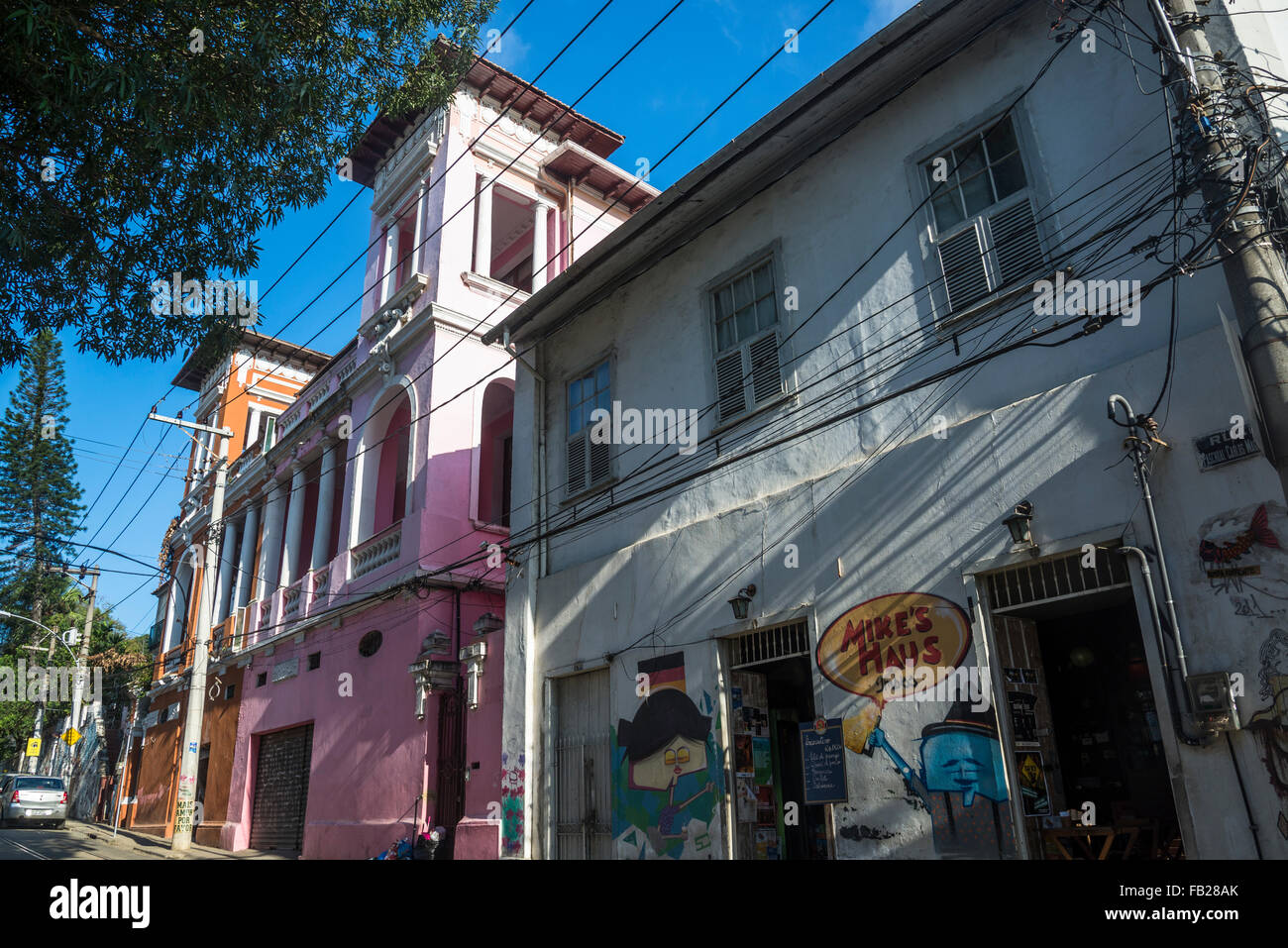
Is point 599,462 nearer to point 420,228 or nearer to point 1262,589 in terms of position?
point 1262,589

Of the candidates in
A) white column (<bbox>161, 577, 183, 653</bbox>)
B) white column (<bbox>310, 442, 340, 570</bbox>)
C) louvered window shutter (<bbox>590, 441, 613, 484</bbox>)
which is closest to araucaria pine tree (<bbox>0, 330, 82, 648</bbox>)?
white column (<bbox>161, 577, 183, 653</bbox>)

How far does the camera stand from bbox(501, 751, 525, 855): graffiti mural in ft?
35.3

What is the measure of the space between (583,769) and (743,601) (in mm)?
3340

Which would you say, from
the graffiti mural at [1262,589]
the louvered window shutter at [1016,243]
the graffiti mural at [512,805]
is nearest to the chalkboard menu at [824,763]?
the graffiti mural at [1262,589]

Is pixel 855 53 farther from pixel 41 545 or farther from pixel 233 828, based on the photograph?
pixel 41 545

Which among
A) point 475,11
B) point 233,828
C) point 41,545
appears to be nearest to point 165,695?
point 233,828

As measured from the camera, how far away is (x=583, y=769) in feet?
34.3

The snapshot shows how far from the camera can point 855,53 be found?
8.44m

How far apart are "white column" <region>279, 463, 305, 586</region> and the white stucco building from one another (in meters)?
11.2

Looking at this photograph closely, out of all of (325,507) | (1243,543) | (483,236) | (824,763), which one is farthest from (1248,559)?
(325,507)

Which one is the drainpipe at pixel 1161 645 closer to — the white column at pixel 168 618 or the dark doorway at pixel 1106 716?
the dark doorway at pixel 1106 716

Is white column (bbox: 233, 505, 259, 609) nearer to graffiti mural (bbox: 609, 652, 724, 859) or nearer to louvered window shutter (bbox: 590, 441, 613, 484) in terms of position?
louvered window shutter (bbox: 590, 441, 613, 484)

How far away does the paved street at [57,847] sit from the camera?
14.9m
